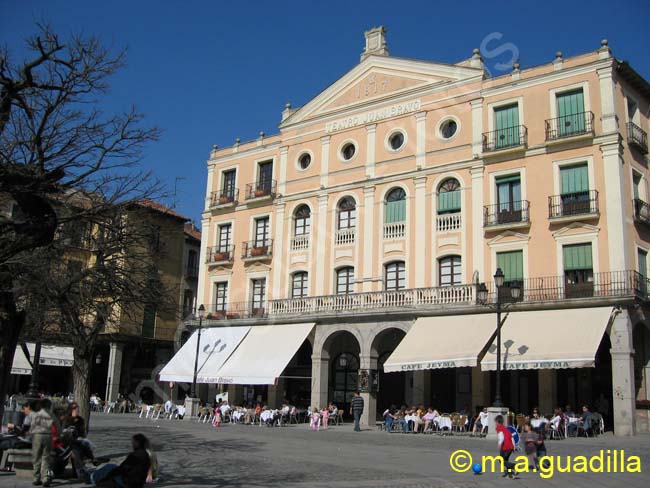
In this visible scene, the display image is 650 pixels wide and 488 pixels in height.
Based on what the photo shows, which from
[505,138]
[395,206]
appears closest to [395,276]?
[395,206]

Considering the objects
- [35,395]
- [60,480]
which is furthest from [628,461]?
[35,395]

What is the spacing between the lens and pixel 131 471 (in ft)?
32.5

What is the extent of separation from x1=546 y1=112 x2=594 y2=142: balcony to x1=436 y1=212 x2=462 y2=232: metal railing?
16.3ft

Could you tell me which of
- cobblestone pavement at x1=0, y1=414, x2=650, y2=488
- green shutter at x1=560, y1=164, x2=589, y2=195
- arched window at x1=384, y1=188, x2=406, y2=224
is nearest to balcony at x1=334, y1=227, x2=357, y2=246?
arched window at x1=384, y1=188, x2=406, y2=224

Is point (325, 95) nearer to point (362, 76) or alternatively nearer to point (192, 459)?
point (362, 76)

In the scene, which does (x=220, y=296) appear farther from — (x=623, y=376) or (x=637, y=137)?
(x=637, y=137)

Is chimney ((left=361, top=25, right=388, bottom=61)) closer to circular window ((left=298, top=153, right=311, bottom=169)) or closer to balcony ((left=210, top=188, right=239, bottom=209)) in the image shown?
circular window ((left=298, top=153, right=311, bottom=169))

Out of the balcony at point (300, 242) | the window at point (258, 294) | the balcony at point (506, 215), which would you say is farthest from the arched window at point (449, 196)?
the window at point (258, 294)

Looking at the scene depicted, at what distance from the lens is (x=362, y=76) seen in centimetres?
3503

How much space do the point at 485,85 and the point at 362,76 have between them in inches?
271

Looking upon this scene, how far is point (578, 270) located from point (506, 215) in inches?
147

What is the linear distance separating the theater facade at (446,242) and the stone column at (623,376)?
0.07 m

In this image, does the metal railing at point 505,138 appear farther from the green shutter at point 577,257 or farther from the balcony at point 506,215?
the green shutter at point 577,257

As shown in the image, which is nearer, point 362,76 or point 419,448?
point 419,448
